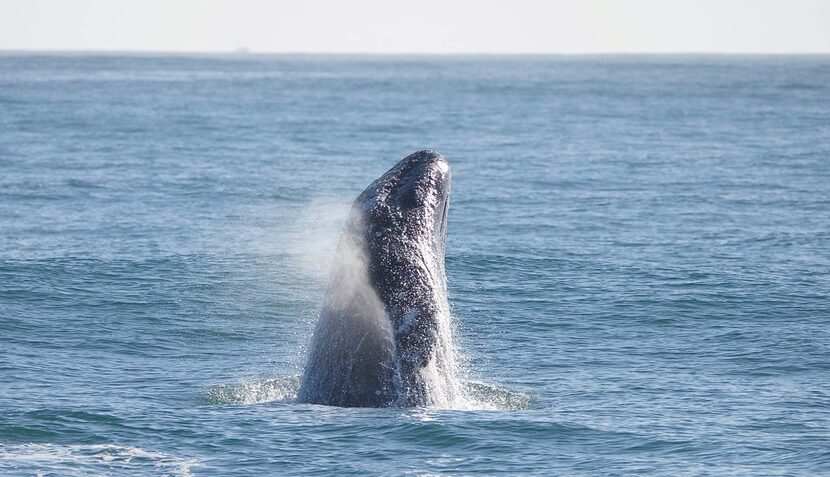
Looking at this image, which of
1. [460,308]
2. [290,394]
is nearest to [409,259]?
[290,394]

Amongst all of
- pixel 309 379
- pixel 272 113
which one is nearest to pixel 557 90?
pixel 272 113

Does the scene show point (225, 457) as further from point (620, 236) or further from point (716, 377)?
point (620, 236)

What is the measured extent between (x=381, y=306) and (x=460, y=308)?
10.3 metres

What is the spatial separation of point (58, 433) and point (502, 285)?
42.6ft

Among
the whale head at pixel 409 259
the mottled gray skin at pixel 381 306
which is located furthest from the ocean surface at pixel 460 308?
the whale head at pixel 409 259

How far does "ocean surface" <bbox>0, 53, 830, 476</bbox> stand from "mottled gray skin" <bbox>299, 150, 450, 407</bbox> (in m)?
0.30

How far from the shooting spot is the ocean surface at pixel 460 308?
1496 centimetres

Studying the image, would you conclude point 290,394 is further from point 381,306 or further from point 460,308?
point 460,308

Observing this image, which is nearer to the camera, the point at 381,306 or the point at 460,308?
the point at 381,306

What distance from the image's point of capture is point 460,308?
25.1 m

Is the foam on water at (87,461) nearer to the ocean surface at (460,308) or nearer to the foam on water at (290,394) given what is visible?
the ocean surface at (460,308)

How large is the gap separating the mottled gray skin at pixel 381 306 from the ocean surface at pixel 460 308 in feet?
0.97

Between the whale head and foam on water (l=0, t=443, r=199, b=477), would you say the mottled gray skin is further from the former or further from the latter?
foam on water (l=0, t=443, r=199, b=477)

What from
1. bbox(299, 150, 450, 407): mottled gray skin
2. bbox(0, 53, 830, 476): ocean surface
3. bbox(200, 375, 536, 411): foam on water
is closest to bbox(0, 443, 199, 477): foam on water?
bbox(0, 53, 830, 476): ocean surface
